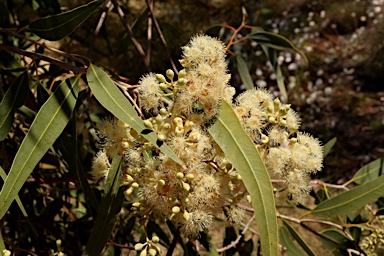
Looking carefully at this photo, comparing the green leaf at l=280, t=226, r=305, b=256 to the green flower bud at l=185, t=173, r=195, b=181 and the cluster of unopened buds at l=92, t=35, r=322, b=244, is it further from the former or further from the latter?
the green flower bud at l=185, t=173, r=195, b=181

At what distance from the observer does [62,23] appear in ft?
4.29

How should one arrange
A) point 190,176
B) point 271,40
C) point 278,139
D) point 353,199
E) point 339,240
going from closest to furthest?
point 190,176
point 278,139
point 353,199
point 339,240
point 271,40

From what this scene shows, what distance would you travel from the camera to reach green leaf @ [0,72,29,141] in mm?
1280

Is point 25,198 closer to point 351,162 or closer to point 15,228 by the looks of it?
point 15,228

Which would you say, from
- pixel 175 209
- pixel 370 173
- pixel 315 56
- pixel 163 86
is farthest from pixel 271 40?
pixel 315 56

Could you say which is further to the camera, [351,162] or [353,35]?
[353,35]

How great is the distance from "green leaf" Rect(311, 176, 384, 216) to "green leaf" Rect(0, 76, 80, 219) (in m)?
0.88

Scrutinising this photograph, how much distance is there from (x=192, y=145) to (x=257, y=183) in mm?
156

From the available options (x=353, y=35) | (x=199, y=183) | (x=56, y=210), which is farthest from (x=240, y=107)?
(x=353, y=35)

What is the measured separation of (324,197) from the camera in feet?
5.74

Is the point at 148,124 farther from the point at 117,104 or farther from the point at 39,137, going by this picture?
the point at 39,137

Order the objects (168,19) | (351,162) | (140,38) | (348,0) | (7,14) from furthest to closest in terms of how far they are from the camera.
→ (348,0), (168,19), (351,162), (140,38), (7,14)

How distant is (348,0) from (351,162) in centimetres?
301

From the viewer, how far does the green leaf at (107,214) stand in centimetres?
115
